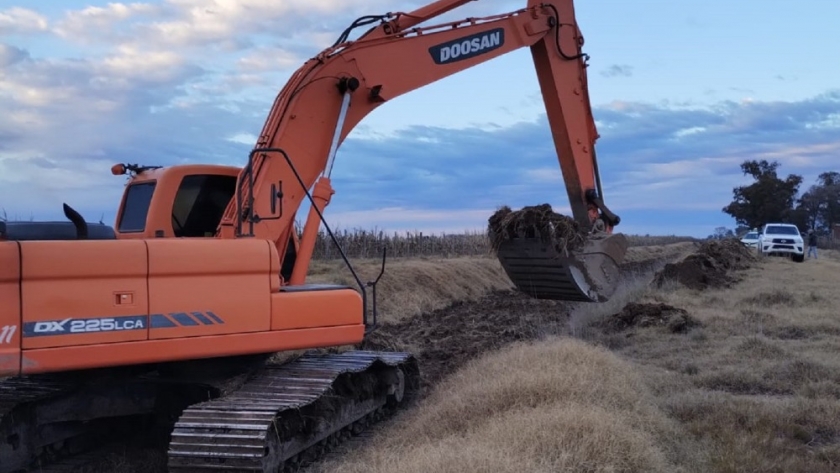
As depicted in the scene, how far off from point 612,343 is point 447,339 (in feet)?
9.08

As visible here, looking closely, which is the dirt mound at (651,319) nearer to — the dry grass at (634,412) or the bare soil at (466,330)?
the bare soil at (466,330)

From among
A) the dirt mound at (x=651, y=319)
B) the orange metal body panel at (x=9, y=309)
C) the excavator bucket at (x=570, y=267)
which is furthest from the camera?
the dirt mound at (x=651, y=319)

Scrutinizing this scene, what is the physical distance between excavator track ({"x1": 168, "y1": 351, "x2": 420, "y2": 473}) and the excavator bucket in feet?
7.31

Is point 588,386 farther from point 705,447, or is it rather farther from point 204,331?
point 204,331

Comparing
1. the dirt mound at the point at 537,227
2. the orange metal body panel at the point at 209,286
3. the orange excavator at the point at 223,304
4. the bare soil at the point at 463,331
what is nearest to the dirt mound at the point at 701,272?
the bare soil at the point at 463,331

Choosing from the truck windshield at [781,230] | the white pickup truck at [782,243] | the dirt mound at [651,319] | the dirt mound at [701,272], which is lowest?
the dirt mound at [651,319]

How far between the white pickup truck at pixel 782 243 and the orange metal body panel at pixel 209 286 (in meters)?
35.2

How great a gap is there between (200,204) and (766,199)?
8070 centimetres

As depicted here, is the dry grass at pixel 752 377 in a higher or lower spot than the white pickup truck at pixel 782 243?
lower

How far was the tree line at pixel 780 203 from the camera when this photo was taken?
80.0 m

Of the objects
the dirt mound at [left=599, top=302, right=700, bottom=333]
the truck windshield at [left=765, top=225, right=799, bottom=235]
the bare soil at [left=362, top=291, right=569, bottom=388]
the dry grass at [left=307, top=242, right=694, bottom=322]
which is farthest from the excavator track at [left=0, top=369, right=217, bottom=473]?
the truck windshield at [left=765, top=225, right=799, bottom=235]

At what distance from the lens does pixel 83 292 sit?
5836 mm

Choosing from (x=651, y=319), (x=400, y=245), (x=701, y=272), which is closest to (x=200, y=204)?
(x=651, y=319)

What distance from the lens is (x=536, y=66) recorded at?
452 inches
